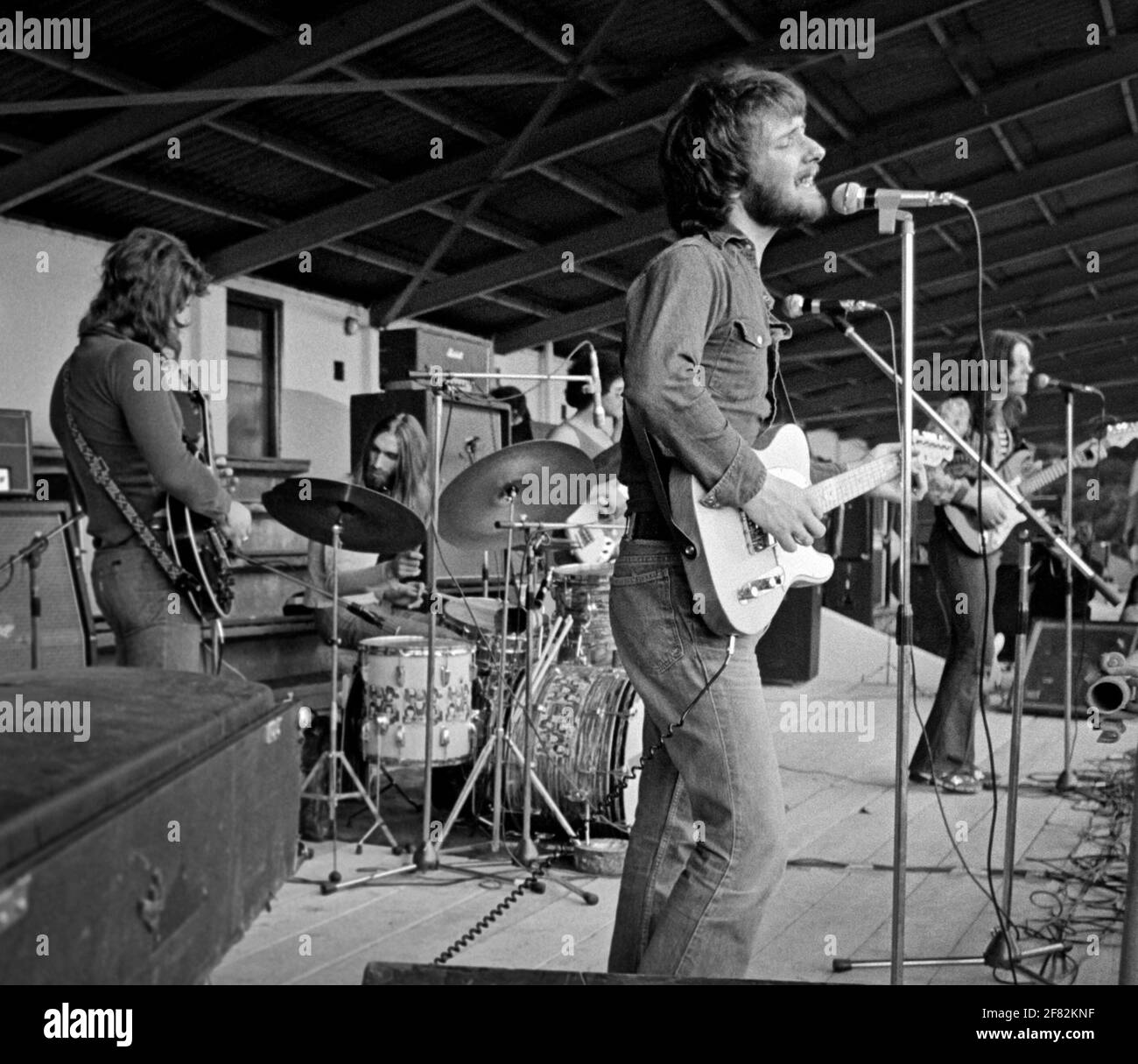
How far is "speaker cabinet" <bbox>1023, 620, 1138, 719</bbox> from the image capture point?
7273 mm

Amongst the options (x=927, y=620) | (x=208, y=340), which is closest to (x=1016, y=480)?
(x=927, y=620)

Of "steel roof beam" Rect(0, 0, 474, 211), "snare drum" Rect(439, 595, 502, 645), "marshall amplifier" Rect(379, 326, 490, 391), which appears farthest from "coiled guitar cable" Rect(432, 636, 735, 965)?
"marshall amplifier" Rect(379, 326, 490, 391)

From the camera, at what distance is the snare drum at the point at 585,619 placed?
4.64 metres

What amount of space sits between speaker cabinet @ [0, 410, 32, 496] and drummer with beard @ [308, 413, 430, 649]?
1.20 meters

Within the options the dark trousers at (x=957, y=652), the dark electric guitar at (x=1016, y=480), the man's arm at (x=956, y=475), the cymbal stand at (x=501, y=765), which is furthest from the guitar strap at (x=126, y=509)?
the dark trousers at (x=957, y=652)

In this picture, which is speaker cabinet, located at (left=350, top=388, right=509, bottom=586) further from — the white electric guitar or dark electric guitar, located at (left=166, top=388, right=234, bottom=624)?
the white electric guitar

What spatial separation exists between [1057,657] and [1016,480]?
285cm

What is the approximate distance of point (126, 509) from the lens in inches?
119

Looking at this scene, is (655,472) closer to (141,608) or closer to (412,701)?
(141,608)

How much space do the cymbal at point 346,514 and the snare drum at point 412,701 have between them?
0.37m

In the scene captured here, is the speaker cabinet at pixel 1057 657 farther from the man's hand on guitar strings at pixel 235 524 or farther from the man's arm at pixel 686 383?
the man's arm at pixel 686 383

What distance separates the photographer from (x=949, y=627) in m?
5.22
